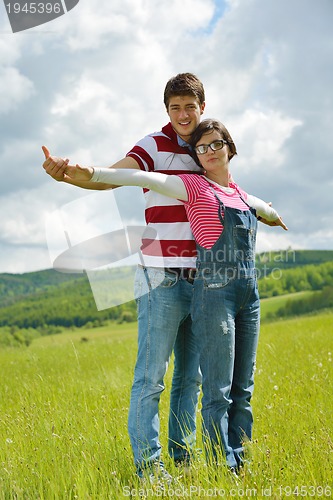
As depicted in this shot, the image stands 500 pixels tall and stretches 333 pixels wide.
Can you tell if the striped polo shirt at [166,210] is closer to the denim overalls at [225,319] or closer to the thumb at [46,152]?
the denim overalls at [225,319]

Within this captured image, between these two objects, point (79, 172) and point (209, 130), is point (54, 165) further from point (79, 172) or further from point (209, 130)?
point (209, 130)

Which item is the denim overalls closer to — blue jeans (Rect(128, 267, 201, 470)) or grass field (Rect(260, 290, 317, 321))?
blue jeans (Rect(128, 267, 201, 470))

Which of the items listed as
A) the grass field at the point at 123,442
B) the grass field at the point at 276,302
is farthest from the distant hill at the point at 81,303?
the grass field at the point at 123,442

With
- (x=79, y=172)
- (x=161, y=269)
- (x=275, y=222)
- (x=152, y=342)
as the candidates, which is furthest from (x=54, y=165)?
(x=275, y=222)

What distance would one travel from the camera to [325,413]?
15.2 feet

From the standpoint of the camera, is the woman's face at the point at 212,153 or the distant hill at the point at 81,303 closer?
the woman's face at the point at 212,153

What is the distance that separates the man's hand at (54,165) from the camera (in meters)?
3.08

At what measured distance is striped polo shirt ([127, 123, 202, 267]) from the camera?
11.3 feet

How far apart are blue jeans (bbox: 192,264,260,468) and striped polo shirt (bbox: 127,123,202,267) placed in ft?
0.82

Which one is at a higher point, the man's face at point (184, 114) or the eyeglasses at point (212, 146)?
the man's face at point (184, 114)

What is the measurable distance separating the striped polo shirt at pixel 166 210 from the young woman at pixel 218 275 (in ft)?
0.36

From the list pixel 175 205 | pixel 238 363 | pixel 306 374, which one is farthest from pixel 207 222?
pixel 306 374

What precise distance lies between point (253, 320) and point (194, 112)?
144 centimetres

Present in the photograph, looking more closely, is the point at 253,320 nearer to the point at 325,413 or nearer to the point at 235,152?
the point at 235,152
